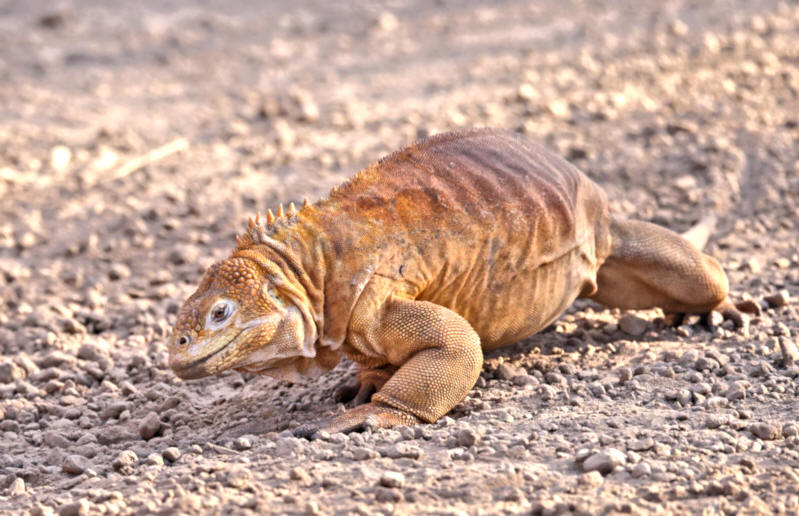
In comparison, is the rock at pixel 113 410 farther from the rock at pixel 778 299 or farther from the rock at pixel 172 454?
the rock at pixel 778 299

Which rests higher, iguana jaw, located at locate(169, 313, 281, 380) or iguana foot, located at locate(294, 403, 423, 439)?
iguana jaw, located at locate(169, 313, 281, 380)

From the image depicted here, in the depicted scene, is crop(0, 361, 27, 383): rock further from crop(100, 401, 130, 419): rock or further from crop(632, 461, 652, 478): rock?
crop(632, 461, 652, 478): rock

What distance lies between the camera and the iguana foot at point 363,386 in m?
6.29

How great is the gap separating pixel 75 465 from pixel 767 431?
3672mm

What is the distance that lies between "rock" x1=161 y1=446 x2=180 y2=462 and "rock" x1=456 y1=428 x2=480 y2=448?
1.49 metres

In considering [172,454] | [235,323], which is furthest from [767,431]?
[172,454]

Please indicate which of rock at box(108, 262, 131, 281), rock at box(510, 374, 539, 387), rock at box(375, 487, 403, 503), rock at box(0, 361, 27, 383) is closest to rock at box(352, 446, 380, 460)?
rock at box(375, 487, 403, 503)

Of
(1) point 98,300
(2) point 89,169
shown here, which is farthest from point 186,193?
(1) point 98,300

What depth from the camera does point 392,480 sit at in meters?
4.95

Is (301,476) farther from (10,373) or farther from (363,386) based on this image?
(10,373)

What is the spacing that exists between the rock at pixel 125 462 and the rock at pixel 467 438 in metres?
1.73

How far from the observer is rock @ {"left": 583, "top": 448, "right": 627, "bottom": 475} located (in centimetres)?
508

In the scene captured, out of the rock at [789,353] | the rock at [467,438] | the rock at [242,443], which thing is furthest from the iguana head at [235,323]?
the rock at [789,353]

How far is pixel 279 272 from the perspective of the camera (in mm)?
5797
